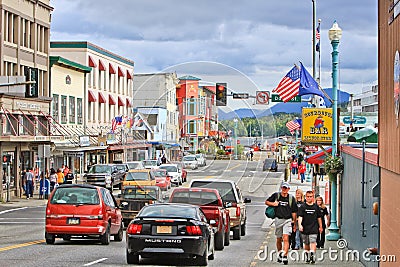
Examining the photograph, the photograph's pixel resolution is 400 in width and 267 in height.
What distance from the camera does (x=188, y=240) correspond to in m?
16.0

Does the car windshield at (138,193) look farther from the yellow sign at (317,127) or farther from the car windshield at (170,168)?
the car windshield at (170,168)

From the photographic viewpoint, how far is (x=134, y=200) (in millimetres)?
27016

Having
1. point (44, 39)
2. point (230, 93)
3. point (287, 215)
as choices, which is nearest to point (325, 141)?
point (230, 93)

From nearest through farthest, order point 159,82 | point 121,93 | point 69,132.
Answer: point 69,132
point 159,82
point 121,93

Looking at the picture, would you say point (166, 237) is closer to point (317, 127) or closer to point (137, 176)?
point (317, 127)

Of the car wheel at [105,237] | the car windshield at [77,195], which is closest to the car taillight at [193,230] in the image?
the car windshield at [77,195]

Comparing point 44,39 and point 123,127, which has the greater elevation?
point 44,39

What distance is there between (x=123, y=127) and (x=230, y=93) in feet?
111

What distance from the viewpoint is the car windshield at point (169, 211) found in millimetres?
16328

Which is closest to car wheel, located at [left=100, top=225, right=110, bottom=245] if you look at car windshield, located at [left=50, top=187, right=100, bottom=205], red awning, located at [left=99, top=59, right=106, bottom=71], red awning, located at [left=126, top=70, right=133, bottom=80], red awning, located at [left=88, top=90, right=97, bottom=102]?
Result: car windshield, located at [left=50, top=187, right=100, bottom=205]

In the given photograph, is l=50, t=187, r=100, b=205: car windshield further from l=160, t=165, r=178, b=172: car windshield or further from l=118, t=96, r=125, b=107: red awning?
l=118, t=96, r=125, b=107: red awning

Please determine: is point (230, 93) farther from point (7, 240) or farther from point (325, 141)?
point (7, 240)

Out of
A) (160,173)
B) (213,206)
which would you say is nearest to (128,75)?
(160,173)

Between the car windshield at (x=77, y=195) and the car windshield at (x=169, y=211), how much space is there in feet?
13.4
